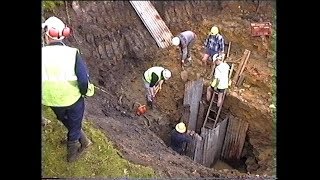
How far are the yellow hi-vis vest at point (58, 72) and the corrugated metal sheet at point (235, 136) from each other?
983 mm

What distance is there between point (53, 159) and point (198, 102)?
905 millimetres

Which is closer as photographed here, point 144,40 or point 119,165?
point 119,165

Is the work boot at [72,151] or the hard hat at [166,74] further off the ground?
the hard hat at [166,74]

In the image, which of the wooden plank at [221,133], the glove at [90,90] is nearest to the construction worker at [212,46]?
the wooden plank at [221,133]

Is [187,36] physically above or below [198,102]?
above

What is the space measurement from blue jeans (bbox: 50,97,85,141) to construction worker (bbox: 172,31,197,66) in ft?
2.17

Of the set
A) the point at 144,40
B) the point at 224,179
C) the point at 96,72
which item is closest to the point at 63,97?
the point at 96,72

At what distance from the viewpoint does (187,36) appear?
4.45 metres

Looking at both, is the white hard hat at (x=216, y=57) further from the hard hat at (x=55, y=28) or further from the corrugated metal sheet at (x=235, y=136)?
the hard hat at (x=55, y=28)

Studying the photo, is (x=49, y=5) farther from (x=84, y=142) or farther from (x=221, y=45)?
(x=221, y=45)

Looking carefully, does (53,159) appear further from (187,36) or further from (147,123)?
(187,36)

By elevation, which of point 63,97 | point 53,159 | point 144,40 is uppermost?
point 144,40

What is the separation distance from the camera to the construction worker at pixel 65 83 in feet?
13.2

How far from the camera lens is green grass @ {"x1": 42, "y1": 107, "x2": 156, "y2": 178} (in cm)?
417
